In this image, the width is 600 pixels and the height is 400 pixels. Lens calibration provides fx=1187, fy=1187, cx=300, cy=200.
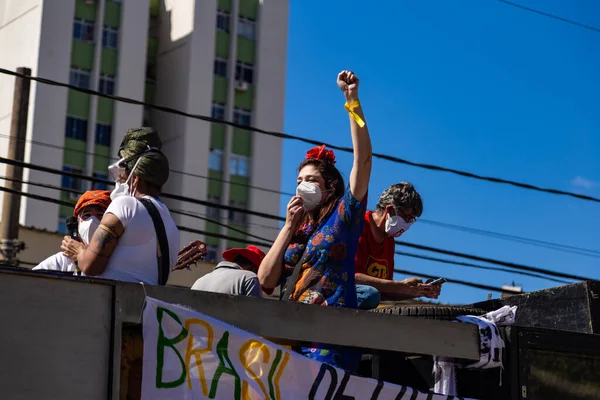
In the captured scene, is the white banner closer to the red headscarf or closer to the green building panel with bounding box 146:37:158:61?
the red headscarf

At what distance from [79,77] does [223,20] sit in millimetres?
7804

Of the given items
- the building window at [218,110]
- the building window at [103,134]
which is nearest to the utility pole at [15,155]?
the building window at [103,134]

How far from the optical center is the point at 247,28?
57094 millimetres

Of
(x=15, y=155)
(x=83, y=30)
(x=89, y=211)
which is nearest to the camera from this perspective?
(x=89, y=211)

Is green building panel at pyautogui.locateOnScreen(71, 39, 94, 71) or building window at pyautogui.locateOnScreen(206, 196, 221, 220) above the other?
green building panel at pyautogui.locateOnScreen(71, 39, 94, 71)

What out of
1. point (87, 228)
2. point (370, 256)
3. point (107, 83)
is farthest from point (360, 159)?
point (107, 83)

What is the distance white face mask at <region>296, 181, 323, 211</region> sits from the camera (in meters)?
5.86

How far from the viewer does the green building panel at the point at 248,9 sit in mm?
56688

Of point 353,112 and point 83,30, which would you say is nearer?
point 353,112

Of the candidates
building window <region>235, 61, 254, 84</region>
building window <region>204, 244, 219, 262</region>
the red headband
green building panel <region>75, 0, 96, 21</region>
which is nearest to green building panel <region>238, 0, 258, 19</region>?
building window <region>235, 61, 254, 84</region>

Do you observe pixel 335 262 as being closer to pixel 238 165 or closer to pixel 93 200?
pixel 93 200

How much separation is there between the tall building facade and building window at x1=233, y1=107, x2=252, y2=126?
68 mm

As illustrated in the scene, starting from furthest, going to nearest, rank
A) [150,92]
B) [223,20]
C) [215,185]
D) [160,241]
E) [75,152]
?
[150,92] → [223,20] → [215,185] → [75,152] → [160,241]

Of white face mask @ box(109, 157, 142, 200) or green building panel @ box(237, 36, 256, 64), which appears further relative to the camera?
green building panel @ box(237, 36, 256, 64)
